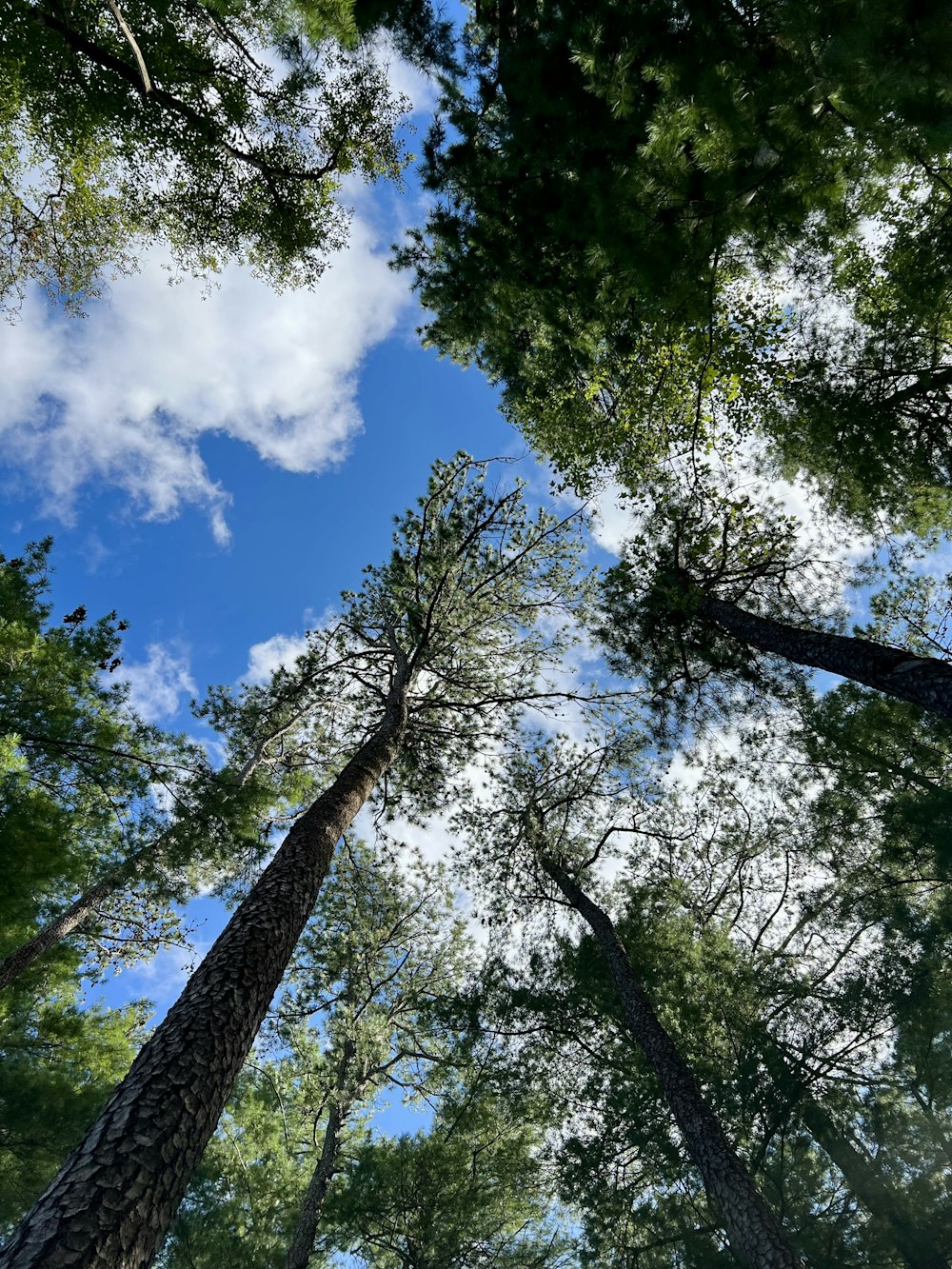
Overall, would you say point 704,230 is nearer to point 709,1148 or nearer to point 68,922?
point 709,1148

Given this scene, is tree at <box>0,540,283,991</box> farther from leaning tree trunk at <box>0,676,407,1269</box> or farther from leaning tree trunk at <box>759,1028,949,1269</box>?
leaning tree trunk at <box>759,1028,949,1269</box>

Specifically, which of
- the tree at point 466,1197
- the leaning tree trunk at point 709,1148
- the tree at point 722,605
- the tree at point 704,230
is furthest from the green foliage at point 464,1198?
the tree at point 704,230

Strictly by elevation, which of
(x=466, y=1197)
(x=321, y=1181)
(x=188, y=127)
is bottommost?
(x=466, y=1197)

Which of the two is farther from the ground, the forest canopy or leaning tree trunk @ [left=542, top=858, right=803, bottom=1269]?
the forest canopy

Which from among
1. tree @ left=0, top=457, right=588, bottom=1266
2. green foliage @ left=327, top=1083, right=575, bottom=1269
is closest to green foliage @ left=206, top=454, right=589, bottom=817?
tree @ left=0, top=457, right=588, bottom=1266

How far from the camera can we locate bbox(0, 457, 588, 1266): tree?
230 centimetres

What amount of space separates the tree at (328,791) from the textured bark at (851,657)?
356cm

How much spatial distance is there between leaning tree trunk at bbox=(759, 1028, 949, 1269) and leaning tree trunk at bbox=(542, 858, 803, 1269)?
54.2 inches

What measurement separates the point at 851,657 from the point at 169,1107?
6428 mm

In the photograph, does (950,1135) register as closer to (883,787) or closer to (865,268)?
(883,787)

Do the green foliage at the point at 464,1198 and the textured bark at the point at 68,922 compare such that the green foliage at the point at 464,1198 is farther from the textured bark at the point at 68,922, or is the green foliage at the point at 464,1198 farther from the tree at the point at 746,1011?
the textured bark at the point at 68,922

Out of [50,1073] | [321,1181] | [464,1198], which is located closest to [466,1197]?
[464,1198]

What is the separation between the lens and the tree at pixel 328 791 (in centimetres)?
230

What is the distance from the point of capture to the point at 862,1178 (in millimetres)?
7480
